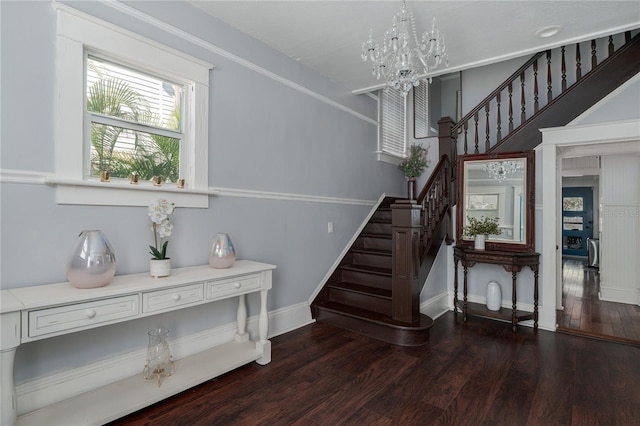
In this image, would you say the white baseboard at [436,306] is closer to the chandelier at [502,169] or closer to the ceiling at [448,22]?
the chandelier at [502,169]

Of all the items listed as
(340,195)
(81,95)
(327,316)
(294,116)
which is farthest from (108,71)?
(327,316)

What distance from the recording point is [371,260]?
14.3 feet

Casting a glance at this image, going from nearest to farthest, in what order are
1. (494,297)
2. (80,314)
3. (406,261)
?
(80,314)
(406,261)
(494,297)

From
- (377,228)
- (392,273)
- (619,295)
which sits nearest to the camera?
(392,273)

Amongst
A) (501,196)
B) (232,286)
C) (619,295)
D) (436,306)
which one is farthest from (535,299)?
(232,286)

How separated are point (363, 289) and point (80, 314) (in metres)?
2.82

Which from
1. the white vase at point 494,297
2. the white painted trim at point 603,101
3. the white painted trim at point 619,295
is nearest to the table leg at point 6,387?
the white vase at point 494,297

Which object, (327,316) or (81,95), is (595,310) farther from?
(81,95)

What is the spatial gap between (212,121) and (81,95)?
957 millimetres

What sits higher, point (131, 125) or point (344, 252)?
point (131, 125)

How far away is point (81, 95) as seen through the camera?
83.5 inches

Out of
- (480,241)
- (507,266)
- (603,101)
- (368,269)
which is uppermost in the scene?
(603,101)

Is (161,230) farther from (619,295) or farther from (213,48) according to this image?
(619,295)

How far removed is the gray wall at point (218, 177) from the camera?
1.91m
